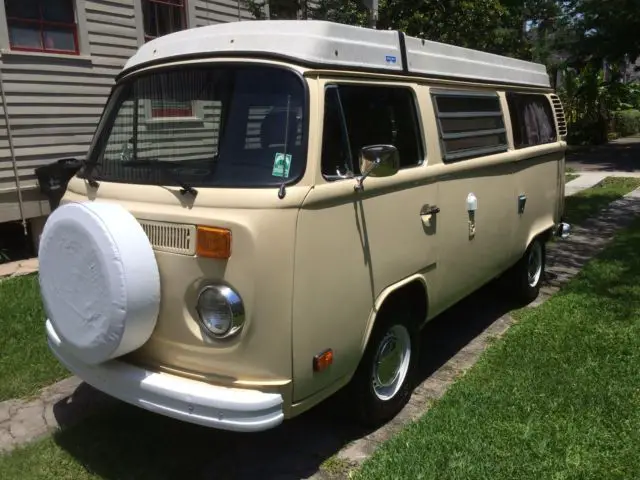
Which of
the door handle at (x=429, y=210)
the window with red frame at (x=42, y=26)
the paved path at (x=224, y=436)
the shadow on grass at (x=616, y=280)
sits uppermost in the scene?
the window with red frame at (x=42, y=26)

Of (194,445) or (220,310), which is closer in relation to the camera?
(220,310)

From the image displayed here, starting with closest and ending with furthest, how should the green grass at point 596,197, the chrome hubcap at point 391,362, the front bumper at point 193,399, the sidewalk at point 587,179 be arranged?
the front bumper at point 193,399
the chrome hubcap at point 391,362
the green grass at point 596,197
the sidewalk at point 587,179

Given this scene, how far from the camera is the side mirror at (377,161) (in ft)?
10.1

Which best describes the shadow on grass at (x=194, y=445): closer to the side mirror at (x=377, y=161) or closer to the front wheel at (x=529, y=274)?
the side mirror at (x=377, y=161)

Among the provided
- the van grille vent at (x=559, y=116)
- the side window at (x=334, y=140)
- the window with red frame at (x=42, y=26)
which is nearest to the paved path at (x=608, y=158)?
the van grille vent at (x=559, y=116)

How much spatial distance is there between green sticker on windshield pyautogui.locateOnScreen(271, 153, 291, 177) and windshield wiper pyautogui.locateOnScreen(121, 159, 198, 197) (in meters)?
0.39

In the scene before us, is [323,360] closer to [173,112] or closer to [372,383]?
[372,383]

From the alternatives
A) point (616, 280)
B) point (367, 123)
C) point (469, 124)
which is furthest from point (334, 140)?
point (616, 280)

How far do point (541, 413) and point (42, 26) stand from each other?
23.8 feet

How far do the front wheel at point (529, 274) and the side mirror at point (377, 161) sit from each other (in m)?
2.95

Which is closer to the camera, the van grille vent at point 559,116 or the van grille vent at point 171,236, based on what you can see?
the van grille vent at point 171,236

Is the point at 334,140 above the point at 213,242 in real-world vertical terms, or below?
above

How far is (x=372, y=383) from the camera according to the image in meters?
3.58

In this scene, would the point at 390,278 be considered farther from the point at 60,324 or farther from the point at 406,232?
the point at 60,324
